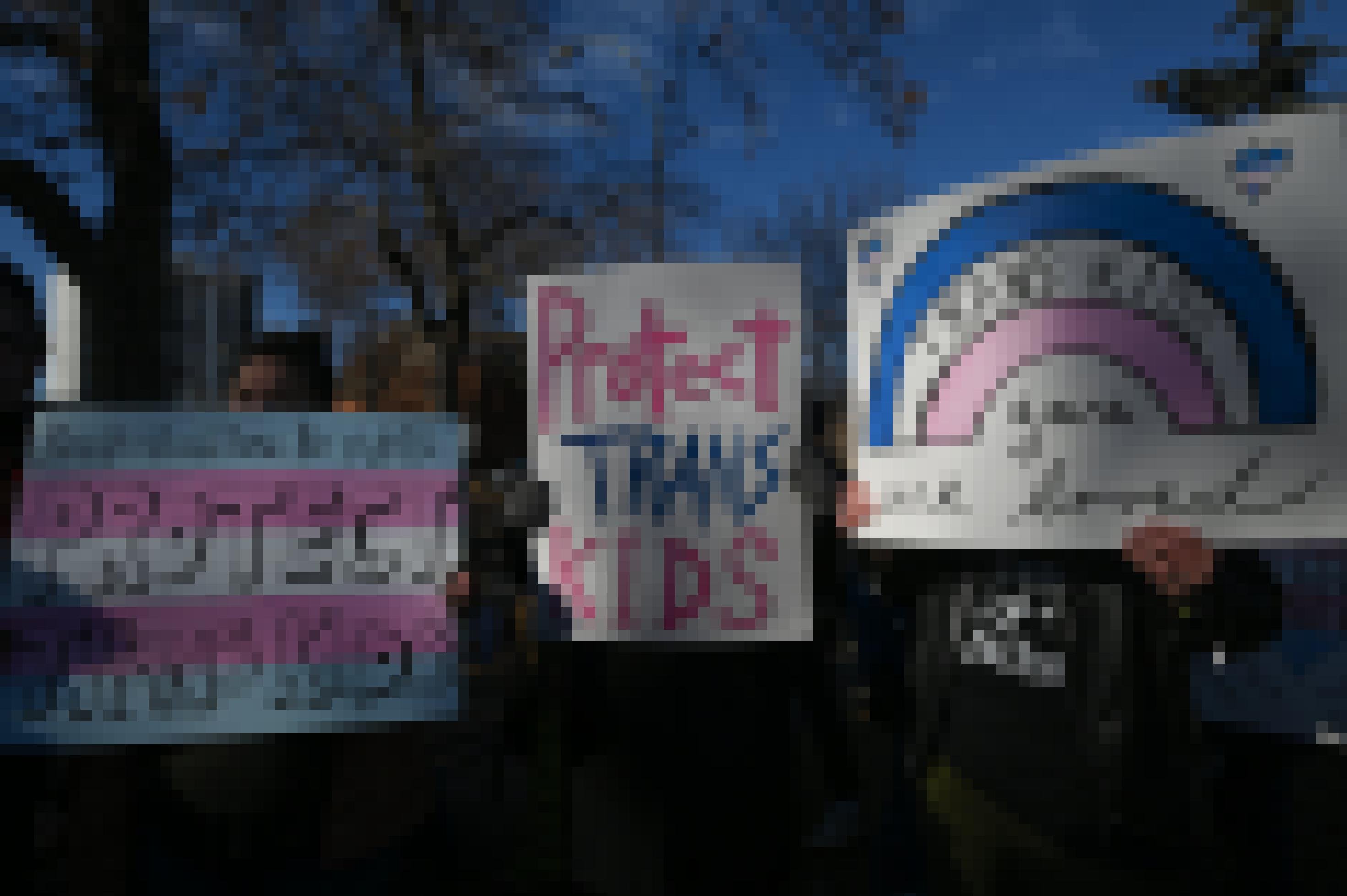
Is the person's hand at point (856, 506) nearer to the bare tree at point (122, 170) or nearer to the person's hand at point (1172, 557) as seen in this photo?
the person's hand at point (1172, 557)

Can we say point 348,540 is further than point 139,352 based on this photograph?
No

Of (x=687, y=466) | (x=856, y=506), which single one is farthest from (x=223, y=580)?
(x=856, y=506)

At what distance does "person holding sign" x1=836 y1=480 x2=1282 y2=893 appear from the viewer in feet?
5.67

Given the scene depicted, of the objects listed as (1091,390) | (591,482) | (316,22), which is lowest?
(591,482)

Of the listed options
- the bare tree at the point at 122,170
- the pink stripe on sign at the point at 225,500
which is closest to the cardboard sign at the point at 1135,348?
the pink stripe on sign at the point at 225,500

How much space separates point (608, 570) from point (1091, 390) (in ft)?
3.61

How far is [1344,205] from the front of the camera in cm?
165

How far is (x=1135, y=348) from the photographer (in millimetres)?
1688

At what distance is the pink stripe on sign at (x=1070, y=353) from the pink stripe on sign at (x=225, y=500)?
1.25 metres

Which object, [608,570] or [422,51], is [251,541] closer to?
[608,570]

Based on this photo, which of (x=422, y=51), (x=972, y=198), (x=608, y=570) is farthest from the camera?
(x=422, y=51)

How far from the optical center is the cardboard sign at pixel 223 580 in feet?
6.57

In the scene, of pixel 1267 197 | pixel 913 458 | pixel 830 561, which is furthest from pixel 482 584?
pixel 1267 197

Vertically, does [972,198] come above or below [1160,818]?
above
